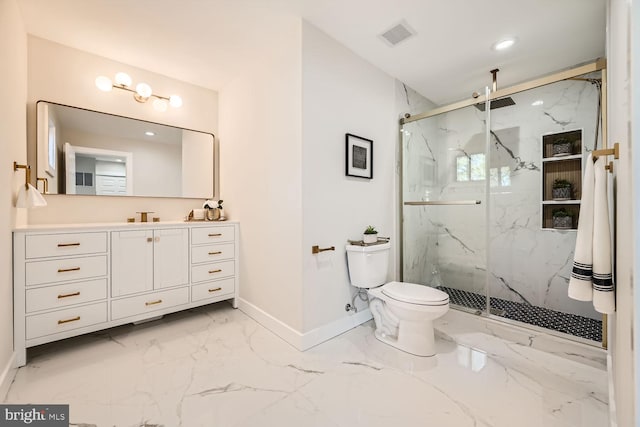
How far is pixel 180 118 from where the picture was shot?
2.81 metres

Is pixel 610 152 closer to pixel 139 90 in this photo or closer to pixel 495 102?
pixel 495 102

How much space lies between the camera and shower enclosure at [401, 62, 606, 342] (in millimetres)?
2502

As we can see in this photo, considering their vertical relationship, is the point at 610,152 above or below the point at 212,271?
above

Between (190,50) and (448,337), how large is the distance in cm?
317

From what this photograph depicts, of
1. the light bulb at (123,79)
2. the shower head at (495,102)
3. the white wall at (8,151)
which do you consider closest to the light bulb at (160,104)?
the light bulb at (123,79)

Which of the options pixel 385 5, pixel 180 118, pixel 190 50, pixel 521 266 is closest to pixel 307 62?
pixel 385 5

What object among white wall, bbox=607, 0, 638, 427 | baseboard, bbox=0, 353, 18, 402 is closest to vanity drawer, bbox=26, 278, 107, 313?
baseboard, bbox=0, 353, 18, 402

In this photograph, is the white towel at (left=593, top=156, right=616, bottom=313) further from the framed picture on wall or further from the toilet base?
the framed picture on wall

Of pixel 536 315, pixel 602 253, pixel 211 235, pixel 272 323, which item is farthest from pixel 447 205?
pixel 211 235

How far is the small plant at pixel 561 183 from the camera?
2.59 meters

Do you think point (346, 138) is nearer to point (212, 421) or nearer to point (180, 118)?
point (180, 118)

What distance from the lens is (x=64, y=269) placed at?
1.85 meters

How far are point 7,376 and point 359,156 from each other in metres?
2.67

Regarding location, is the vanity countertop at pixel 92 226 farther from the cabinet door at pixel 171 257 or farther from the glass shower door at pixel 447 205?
the glass shower door at pixel 447 205
